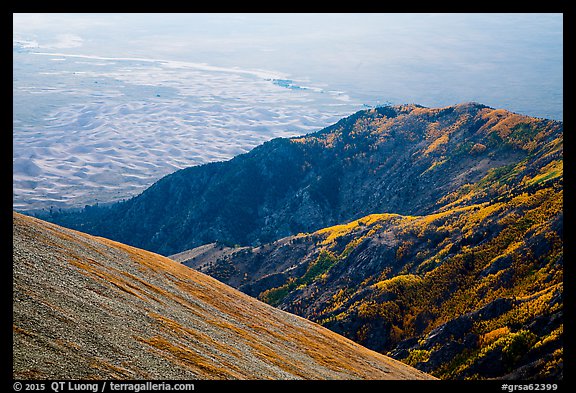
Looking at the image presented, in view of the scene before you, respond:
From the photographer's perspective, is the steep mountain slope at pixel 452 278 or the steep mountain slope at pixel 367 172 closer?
the steep mountain slope at pixel 452 278

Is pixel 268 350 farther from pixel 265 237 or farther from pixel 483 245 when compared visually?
pixel 265 237

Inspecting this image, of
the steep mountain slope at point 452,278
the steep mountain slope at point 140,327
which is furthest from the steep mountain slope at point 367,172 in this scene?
the steep mountain slope at point 140,327

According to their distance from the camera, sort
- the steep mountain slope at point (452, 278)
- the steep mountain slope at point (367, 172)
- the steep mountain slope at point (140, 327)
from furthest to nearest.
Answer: the steep mountain slope at point (367, 172), the steep mountain slope at point (452, 278), the steep mountain slope at point (140, 327)

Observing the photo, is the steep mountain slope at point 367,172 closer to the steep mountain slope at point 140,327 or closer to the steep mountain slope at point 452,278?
the steep mountain slope at point 452,278

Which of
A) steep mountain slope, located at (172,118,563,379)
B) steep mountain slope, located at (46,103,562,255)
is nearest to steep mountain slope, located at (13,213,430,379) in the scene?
steep mountain slope, located at (172,118,563,379)

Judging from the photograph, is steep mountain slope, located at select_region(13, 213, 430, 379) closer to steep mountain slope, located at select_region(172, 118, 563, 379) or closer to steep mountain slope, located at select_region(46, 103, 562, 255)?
steep mountain slope, located at select_region(172, 118, 563, 379)

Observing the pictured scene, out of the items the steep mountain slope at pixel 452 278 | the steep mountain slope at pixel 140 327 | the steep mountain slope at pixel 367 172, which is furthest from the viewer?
the steep mountain slope at pixel 367 172

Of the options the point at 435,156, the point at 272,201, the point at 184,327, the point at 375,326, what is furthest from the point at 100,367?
the point at 272,201
